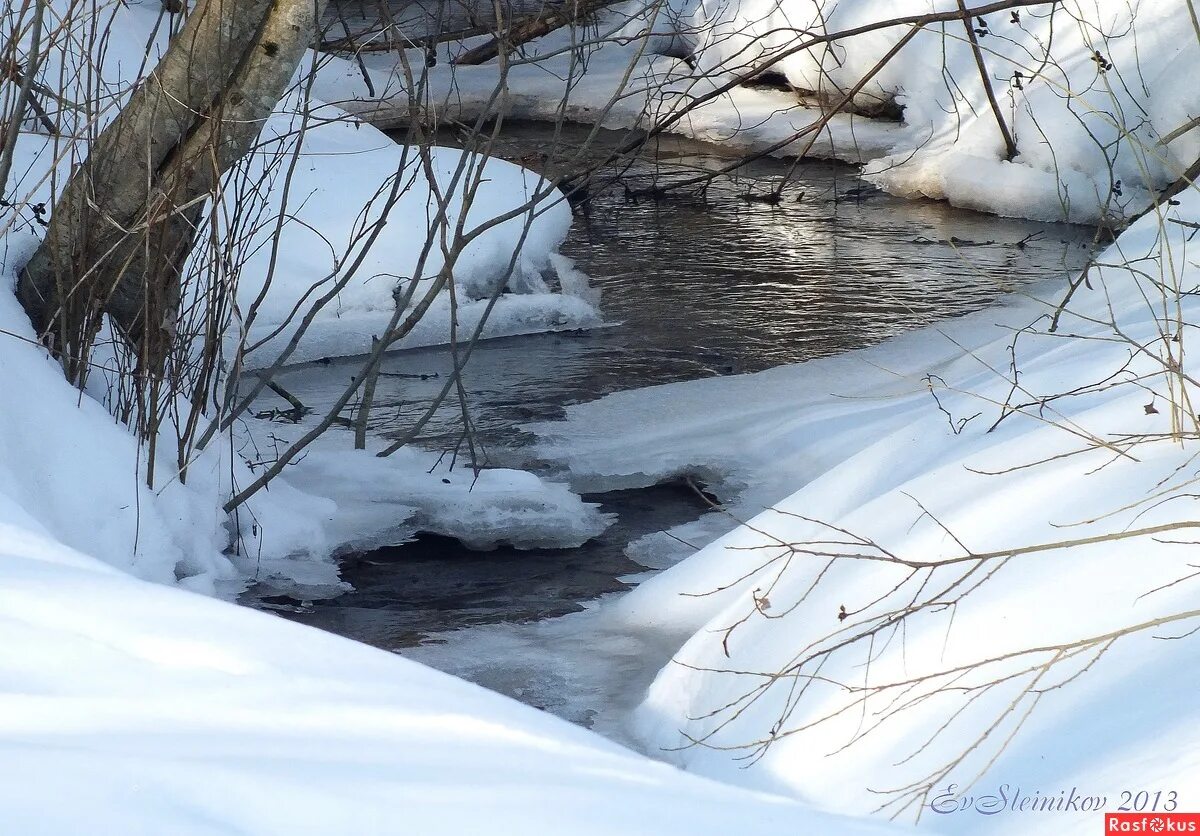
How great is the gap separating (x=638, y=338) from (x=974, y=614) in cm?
403

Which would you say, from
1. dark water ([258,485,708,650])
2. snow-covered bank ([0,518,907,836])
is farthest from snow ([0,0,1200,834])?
dark water ([258,485,708,650])

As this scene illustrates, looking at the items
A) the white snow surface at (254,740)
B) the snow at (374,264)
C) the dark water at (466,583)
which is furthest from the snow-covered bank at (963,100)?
the white snow surface at (254,740)

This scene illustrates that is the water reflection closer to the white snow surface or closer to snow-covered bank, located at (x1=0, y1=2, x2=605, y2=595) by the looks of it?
snow-covered bank, located at (x1=0, y1=2, x2=605, y2=595)

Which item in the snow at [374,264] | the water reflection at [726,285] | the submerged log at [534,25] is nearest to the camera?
the submerged log at [534,25]

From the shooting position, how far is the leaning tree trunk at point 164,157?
3666mm

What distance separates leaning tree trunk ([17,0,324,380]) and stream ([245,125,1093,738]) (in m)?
0.98

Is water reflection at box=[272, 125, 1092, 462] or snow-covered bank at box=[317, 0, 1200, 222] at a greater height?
snow-covered bank at box=[317, 0, 1200, 222]

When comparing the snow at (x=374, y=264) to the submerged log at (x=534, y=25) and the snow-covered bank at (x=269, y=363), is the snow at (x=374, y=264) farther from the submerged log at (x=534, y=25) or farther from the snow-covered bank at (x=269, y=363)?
the submerged log at (x=534, y=25)

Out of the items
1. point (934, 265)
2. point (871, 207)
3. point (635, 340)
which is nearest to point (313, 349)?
point (635, 340)

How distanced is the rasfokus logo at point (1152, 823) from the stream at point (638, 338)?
1484 mm

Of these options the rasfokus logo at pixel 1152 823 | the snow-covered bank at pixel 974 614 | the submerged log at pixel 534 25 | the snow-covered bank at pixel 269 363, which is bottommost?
the rasfokus logo at pixel 1152 823

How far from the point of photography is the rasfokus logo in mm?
1746

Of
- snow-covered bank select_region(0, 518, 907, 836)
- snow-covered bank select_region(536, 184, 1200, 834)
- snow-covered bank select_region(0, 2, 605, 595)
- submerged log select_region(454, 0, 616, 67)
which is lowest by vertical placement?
snow-covered bank select_region(0, 518, 907, 836)

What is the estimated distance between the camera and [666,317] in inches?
261
